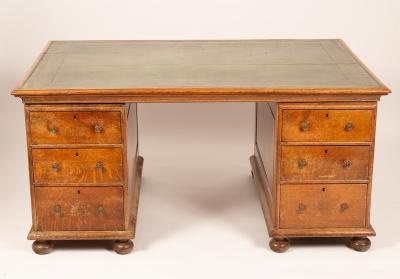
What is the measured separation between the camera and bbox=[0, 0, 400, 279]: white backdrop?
14.9 feet

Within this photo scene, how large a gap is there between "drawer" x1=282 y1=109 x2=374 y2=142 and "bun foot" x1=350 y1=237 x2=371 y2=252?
45 centimetres

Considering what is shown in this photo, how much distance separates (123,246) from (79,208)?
0.25 m

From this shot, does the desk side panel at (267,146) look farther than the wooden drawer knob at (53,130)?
Yes

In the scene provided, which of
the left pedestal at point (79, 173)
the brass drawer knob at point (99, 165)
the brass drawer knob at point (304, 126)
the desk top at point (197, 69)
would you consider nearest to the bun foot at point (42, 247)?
the left pedestal at point (79, 173)

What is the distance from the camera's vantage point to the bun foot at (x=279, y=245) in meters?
4.63

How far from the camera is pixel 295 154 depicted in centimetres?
454

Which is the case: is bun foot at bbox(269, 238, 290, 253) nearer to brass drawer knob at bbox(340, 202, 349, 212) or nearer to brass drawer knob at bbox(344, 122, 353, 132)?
brass drawer knob at bbox(340, 202, 349, 212)

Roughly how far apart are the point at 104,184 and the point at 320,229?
93 cm

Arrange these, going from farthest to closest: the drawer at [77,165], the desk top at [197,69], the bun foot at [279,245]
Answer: the bun foot at [279,245]
the drawer at [77,165]
the desk top at [197,69]

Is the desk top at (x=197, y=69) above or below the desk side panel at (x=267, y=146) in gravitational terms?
above

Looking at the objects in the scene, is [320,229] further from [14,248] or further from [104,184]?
[14,248]

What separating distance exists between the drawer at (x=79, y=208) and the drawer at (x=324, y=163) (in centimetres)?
72

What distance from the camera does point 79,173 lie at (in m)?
4.57

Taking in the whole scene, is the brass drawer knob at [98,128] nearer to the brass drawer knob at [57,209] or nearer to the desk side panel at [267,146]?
the brass drawer knob at [57,209]
